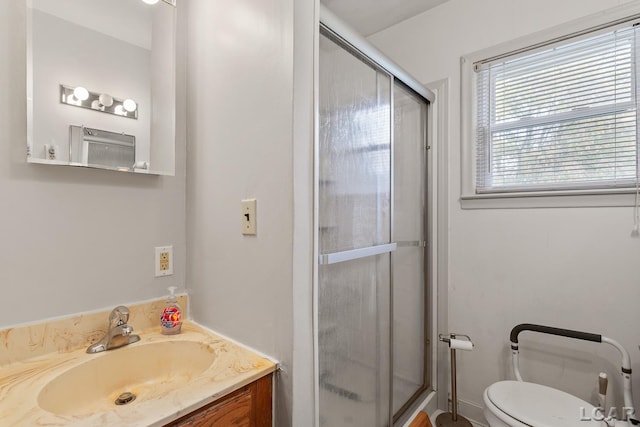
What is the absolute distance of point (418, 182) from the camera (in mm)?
1747

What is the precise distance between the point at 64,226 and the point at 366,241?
43.2 inches

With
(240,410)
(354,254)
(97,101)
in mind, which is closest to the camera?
(240,410)

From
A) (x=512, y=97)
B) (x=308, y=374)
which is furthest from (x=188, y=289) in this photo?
(x=512, y=97)

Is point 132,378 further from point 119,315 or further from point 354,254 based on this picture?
point 354,254

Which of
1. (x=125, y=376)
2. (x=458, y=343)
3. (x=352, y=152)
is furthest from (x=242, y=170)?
(x=458, y=343)

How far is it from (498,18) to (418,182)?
971mm

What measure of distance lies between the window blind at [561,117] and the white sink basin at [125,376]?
Result: 164 cm

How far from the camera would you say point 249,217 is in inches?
39.0

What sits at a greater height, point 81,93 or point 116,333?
point 81,93

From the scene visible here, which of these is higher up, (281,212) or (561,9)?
(561,9)

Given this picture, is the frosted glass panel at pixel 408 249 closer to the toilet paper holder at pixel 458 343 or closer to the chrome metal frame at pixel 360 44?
the chrome metal frame at pixel 360 44

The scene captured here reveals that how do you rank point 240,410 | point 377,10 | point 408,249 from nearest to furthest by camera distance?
1. point 240,410
2. point 408,249
3. point 377,10

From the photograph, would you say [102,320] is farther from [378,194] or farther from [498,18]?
[498,18]

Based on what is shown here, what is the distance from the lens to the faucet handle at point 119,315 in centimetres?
103
